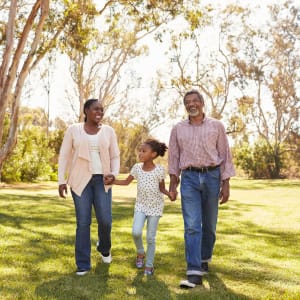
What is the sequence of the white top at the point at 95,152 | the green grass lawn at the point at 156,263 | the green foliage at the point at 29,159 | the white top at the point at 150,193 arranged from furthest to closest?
the green foliage at the point at 29,159 → the white top at the point at 150,193 → the white top at the point at 95,152 → the green grass lawn at the point at 156,263

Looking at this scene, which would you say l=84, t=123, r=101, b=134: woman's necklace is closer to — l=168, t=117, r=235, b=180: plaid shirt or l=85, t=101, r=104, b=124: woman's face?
l=85, t=101, r=104, b=124: woman's face

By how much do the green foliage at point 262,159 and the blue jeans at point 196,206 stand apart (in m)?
34.7

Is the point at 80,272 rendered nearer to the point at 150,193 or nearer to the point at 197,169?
the point at 150,193

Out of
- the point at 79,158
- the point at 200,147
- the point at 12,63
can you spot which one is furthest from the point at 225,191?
the point at 12,63

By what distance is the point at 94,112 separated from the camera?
5.97m

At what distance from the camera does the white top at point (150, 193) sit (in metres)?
6.09

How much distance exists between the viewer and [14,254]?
7.07 metres

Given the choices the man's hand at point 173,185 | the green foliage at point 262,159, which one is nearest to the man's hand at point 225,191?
the man's hand at point 173,185

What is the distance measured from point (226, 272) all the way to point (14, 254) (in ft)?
9.09

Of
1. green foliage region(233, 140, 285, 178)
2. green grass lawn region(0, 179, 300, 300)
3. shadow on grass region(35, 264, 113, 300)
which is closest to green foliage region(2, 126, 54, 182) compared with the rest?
green grass lawn region(0, 179, 300, 300)

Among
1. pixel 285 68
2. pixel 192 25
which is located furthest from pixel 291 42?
pixel 192 25

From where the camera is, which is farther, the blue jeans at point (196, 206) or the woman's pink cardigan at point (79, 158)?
the woman's pink cardigan at point (79, 158)

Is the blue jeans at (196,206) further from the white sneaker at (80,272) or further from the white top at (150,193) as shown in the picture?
the white sneaker at (80,272)

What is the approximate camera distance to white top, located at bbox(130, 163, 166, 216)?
6094 millimetres
